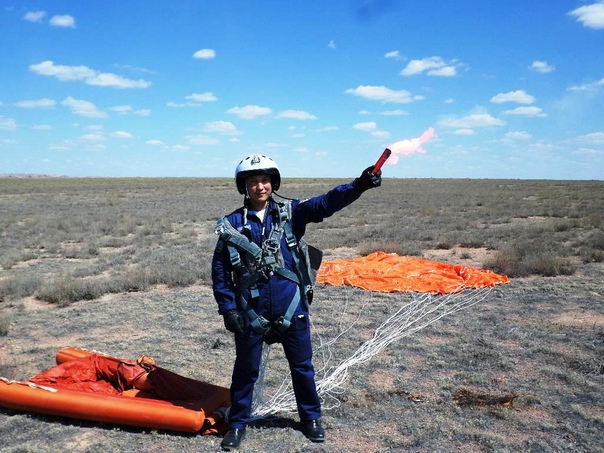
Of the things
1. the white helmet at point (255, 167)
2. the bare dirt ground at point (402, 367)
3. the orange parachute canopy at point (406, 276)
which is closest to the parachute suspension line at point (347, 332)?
the bare dirt ground at point (402, 367)

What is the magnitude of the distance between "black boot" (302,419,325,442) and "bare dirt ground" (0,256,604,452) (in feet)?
0.25

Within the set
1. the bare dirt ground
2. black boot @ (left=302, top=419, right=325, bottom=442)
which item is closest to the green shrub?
the bare dirt ground

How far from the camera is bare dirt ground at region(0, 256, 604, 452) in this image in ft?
12.3

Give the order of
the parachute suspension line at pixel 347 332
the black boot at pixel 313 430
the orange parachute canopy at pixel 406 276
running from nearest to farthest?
the black boot at pixel 313 430, the parachute suspension line at pixel 347 332, the orange parachute canopy at pixel 406 276

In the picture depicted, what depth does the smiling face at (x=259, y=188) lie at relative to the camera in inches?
144

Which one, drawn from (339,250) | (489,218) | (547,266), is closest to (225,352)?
(547,266)

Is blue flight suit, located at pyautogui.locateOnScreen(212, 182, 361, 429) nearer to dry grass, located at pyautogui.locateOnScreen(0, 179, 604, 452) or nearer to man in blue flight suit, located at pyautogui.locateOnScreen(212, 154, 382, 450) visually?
man in blue flight suit, located at pyautogui.locateOnScreen(212, 154, 382, 450)

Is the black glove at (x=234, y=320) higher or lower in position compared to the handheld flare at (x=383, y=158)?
lower

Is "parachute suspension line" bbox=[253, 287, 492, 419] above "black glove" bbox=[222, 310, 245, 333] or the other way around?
the other way around

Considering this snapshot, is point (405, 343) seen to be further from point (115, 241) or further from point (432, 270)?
point (115, 241)

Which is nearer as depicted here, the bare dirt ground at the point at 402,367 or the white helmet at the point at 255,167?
the white helmet at the point at 255,167

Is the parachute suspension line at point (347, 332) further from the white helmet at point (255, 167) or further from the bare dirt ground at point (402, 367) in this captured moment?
the white helmet at point (255, 167)

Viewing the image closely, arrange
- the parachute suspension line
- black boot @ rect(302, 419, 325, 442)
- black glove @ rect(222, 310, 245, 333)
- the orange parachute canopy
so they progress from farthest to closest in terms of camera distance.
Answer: the orange parachute canopy, the parachute suspension line, black boot @ rect(302, 419, 325, 442), black glove @ rect(222, 310, 245, 333)

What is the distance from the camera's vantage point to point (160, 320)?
7203mm
